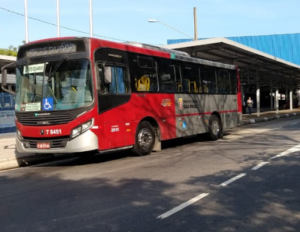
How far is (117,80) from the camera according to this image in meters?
9.91

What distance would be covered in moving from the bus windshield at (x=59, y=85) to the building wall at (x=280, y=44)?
54288 mm

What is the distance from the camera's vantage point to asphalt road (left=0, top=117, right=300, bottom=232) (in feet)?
15.4

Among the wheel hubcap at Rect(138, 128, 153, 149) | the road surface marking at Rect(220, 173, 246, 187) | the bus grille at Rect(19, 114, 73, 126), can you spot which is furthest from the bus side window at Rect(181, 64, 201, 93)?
the road surface marking at Rect(220, 173, 246, 187)

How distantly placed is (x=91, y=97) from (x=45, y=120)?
1294 millimetres

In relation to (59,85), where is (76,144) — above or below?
below

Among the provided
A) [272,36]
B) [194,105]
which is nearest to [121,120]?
[194,105]

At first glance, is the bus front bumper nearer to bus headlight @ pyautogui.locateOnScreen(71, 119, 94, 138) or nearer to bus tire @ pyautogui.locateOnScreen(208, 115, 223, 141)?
bus headlight @ pyautogui.locateOnScreen(71, 119, 94, 138)

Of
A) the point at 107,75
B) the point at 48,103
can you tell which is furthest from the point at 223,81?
the point at 48,103

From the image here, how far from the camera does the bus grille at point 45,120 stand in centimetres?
891

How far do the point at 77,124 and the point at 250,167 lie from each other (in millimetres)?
4187

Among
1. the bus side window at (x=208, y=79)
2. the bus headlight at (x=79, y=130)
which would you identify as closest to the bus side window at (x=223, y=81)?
the bus side window at (x=208, y=79)

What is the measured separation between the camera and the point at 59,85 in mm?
9023

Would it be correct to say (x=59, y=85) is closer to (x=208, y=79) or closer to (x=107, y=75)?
(x=107, y=75)

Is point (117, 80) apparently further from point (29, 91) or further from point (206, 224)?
point (206, 224)
